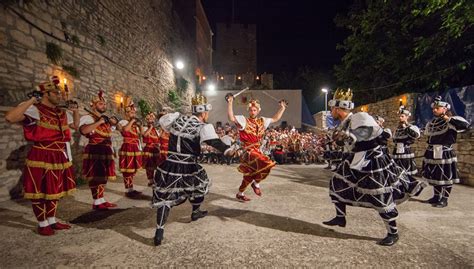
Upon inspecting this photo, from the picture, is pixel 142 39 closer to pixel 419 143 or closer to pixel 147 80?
pixel 147 80

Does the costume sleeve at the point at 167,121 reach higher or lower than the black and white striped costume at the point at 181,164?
higher

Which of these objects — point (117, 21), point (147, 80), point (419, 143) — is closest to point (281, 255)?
point (419, 143)

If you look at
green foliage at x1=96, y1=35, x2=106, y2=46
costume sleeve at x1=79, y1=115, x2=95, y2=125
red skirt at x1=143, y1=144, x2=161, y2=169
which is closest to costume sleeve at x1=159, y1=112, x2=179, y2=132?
costume sleeve at x1=79, y1=115, x2=95, y2=125

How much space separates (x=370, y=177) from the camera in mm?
3242

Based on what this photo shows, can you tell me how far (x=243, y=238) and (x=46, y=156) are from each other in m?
2.87

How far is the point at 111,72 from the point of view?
982 centimetres

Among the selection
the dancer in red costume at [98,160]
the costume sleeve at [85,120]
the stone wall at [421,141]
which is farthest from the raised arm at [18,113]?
the stone wall at [421,141]

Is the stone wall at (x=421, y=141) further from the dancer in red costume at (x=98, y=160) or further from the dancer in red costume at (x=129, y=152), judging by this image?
the dancer in red costume at (x=98, y=160)

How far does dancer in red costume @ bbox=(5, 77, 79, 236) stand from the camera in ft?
11.2

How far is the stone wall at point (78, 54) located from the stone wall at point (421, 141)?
978 cm

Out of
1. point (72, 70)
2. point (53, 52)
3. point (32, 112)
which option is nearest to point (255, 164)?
point (32, 112)

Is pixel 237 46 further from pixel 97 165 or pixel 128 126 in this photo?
pixel 97 165

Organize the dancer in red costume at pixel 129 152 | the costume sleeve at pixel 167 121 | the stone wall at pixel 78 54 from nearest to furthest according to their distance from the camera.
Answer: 1. the costume sleeve at pixel 167 121
2. the stone wall at pixel 78 54
3. the dancer in red costume at pixel 129 152

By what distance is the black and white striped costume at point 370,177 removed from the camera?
3.20 m
